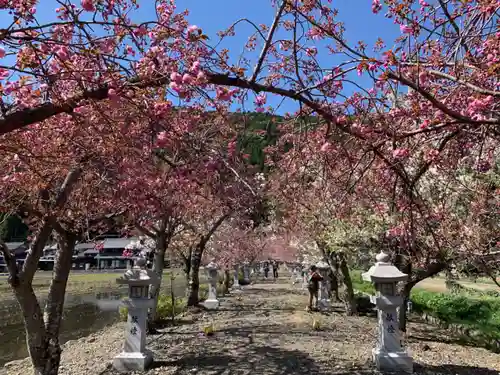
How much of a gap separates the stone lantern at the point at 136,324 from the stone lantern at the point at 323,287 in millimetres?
9061

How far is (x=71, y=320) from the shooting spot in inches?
666

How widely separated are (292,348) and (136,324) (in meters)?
3.33

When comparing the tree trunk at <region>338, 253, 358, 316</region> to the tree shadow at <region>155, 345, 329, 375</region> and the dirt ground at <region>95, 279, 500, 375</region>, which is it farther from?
the tree shadow at <region>155, 345, 329, 375</region>

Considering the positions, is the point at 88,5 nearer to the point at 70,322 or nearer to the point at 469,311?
the point at 469,311

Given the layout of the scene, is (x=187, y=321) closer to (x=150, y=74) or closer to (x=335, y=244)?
(x=335, y=244)

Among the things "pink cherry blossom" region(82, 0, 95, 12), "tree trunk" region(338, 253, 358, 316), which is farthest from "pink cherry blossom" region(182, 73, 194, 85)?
"tree trunk" region(338, 253, 358, 316)

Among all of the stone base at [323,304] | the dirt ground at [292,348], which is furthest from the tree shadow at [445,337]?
the stone base at [323,304]

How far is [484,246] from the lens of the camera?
7629mm

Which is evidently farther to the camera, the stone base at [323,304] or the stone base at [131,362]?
the stone base at [323,304]

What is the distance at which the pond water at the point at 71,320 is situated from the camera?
11961 millimetres

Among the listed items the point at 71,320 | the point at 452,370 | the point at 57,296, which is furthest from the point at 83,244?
the point at 452,370

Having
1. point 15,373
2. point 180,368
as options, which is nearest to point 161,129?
point 180,368

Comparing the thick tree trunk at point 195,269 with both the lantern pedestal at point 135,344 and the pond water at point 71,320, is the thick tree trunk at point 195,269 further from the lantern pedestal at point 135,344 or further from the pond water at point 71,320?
the lantern pedestal at point 135,344

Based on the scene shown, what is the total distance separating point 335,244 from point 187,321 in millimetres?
4943
